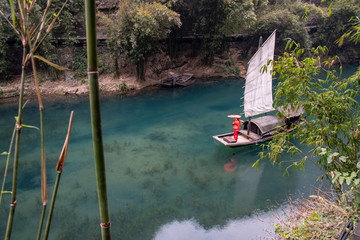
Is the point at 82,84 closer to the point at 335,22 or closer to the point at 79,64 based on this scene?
the point at 79,64

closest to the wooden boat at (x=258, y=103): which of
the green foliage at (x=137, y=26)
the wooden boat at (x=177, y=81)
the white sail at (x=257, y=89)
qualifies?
the white sail at (x=257, y=89)

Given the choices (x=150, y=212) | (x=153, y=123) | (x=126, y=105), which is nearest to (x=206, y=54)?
(x=126, y=105)

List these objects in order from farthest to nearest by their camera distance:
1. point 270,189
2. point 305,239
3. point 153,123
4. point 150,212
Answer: point 153,123
point 270,189
point 150,212
point 305,239

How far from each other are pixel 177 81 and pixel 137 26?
11.6ft

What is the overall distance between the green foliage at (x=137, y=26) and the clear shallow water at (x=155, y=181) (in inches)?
133

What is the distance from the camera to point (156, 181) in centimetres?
630

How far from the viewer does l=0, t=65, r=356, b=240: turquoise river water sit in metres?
5.03

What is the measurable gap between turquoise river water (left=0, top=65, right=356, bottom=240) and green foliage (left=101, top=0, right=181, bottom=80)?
3.38 metres

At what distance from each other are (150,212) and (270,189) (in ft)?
8.77

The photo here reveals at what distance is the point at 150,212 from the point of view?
5371 millimetres

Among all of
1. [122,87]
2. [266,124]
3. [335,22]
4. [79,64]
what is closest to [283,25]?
[335,22]

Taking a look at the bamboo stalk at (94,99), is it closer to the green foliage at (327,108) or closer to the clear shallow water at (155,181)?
the green foliage at (327,108)

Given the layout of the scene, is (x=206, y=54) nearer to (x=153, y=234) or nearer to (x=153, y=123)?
(x=153, y=123)

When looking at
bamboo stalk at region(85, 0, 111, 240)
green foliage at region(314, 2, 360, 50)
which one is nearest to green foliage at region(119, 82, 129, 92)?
green foliage at region(314, 2, 360, 50)
